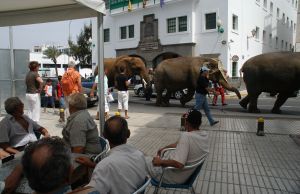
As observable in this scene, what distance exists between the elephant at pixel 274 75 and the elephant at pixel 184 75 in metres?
1.01

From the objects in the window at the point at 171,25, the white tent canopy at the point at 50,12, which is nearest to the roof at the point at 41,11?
the white tent canopy at the point at 50,12

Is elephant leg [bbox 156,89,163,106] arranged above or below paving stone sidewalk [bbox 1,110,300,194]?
above

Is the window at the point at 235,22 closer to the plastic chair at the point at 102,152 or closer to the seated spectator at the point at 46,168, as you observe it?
the plastic chair at the point at 102,152

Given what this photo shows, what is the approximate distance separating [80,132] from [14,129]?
106cm

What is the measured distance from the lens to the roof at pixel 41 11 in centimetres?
578

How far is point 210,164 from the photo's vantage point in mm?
6430

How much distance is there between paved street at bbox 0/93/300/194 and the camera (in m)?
5.36

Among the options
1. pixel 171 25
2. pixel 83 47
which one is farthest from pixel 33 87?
pixel 83 47

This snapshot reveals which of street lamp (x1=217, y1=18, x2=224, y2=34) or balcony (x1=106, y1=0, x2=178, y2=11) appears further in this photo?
balcony (x1=106, y1=0, x2=178, y2=11)

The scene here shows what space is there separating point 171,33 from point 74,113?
26.8 metres

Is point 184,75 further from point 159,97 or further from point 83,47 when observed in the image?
point 83,47

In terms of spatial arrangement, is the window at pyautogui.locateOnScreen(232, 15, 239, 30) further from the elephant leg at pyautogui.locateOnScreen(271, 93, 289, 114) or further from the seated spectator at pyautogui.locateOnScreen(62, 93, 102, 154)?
the seated spectator at pyautogui.locateOnScreen(62, 93, 102, 154)

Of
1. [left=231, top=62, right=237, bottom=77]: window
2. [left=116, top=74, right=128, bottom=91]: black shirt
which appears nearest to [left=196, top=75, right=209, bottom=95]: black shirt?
[left=116, top=74, right=128, bottom=91]: black shirt

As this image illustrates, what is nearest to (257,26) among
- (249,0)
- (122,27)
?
(249,0)
